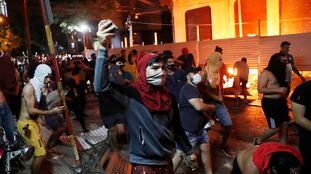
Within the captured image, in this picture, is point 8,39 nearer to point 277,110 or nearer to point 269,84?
point 269,84

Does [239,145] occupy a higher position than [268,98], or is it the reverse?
[268,98]

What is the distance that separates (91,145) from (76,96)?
449 centimetres

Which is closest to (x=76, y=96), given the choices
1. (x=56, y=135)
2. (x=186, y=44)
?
(x=56, y=135)

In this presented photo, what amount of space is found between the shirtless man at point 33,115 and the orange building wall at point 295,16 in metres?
12.4

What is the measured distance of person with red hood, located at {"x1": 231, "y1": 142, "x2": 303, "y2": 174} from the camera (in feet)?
9.62

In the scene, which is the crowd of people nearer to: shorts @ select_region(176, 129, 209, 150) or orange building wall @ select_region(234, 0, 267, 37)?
shorts @ select_region(176, 129, 209, 150)

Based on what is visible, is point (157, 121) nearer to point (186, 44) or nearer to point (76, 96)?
point (76, 96)

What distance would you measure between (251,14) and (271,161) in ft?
50.3

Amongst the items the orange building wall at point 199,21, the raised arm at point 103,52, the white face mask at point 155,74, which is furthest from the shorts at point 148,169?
the orange building wall at point 199,21

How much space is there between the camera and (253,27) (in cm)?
1722

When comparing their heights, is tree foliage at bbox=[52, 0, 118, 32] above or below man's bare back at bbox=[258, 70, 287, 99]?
above

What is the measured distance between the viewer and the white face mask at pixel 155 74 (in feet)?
10.1

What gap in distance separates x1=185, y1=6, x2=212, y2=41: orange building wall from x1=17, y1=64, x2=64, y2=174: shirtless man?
591 inches

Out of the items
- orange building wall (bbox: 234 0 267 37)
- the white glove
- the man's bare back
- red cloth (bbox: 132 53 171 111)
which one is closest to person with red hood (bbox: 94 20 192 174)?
red cloth (bbox: 132 53 171 111)
